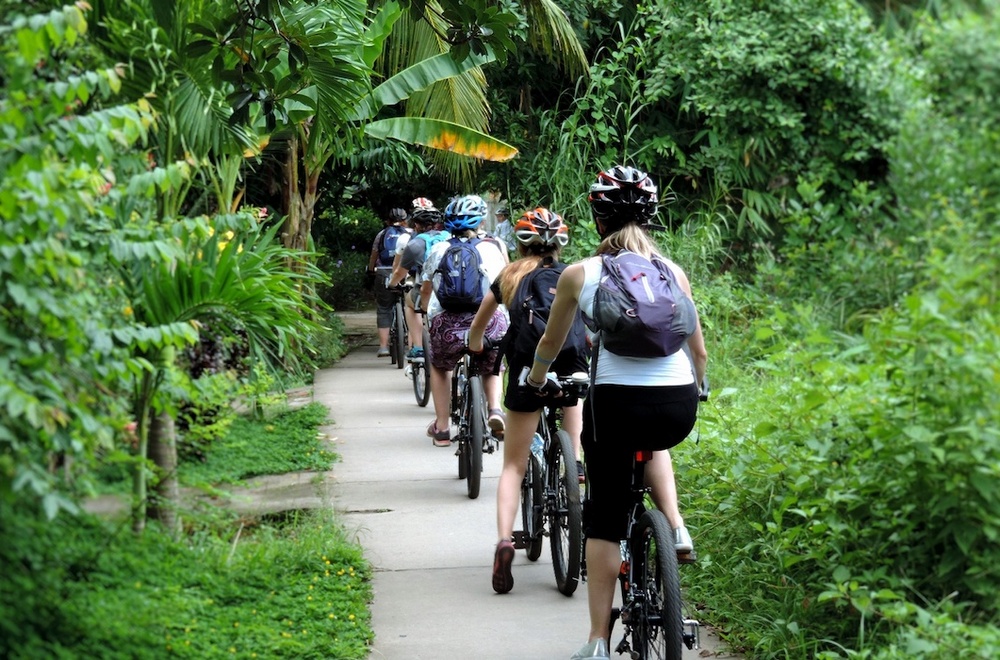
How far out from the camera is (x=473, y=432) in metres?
7.95

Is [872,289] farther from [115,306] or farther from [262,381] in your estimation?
[115,306]

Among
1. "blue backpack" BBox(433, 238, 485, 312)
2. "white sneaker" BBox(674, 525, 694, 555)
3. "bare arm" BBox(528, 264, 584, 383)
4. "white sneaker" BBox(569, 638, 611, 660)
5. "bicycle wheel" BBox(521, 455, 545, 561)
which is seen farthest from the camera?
"blue backpack" BBox(433, 238, 485, 312)

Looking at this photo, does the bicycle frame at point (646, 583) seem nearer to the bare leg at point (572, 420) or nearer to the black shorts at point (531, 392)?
the black shorts at point (531, 392)

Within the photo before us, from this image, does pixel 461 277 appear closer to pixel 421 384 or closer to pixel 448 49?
pixel 421 384

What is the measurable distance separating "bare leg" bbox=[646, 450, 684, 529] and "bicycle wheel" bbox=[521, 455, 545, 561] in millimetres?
1706

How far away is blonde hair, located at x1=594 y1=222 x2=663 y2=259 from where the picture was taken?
14.9ft

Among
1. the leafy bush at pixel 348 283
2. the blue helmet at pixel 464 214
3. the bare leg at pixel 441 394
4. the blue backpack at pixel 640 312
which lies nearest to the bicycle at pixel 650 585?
the blue backpack at pixel 640 312

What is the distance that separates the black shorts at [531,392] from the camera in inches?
235

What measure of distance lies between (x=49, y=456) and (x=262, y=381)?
253 cm

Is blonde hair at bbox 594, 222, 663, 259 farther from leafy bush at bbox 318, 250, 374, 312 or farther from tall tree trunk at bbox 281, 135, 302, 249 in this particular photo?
leafy bush at bbox 318, 250, 374, 312

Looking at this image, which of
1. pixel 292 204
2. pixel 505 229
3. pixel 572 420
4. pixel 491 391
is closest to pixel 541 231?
pixel 572 420

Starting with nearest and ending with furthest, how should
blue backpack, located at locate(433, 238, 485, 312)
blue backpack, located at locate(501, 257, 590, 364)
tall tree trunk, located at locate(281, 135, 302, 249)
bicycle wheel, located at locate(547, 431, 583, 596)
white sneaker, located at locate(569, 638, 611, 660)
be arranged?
white sneaker, located at locate(569, 638, 611, 660)
bicycle wheel, located at locate(547, 431, 583, 596)
blue backpack, located at locate(501, 257, 590, 364)
blue backpack, located at locate(433, 238, 485, 312)
tall tree trunk, located at locate(281, 135, 302, 249)

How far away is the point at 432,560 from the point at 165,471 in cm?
271

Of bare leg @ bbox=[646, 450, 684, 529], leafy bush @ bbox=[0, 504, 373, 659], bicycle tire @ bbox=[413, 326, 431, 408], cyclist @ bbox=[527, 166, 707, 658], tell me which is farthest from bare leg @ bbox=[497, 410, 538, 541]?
bicycle tire @ bbox=[413, 326, 431, 408]
